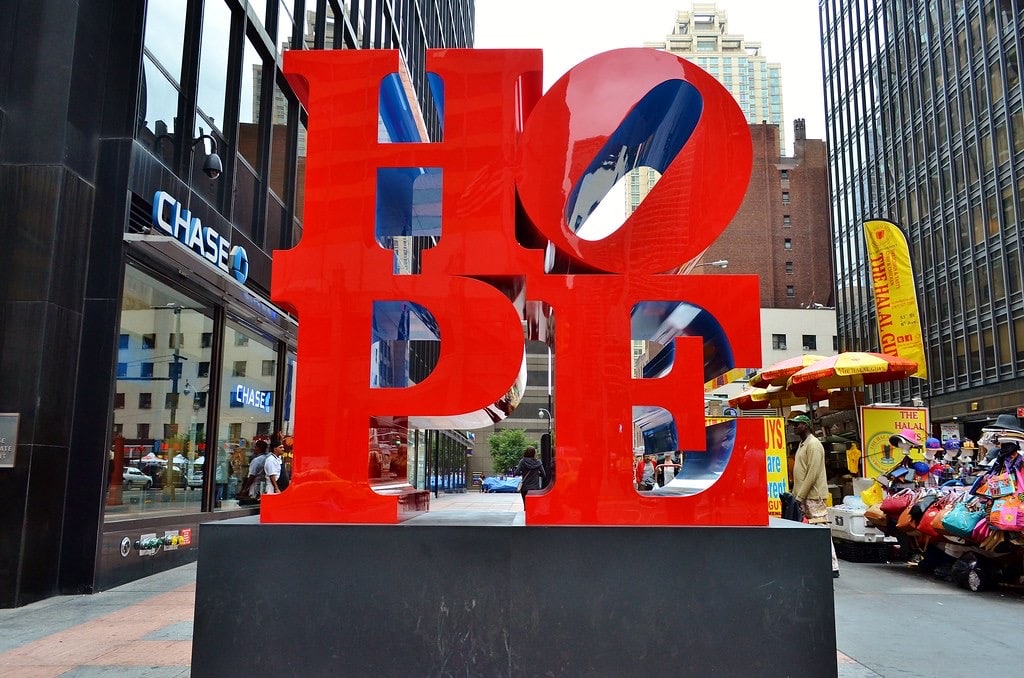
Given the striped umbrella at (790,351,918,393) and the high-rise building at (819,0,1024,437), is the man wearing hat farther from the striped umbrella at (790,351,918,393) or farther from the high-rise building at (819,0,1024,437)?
the high-rise building at (819,0,1024,437)

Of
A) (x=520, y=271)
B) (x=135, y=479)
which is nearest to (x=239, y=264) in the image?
(x=135, y=479)

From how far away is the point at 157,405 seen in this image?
33.7 feet

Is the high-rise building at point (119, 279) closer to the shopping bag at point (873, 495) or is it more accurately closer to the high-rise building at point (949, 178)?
the shopping bag at point (873, 495)

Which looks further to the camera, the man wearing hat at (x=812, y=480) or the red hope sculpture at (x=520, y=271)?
the man wearing hat at (x=812, y=480)

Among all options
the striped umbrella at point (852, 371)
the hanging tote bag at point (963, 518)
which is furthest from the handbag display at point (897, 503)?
the striped umbrella at point (852, 371)

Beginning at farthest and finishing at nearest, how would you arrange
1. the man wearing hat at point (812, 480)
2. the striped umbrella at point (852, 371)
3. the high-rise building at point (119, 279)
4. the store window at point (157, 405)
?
the striped umbrella at point (852, 371) → the man wearing hat at point (812, 480) → the store window at point (157, 405) → the high-rise building at point (119, 279)

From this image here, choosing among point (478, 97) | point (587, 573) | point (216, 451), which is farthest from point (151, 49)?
point (587, 573)

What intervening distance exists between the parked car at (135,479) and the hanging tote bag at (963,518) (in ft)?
30.7

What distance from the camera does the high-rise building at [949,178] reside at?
1267 inches

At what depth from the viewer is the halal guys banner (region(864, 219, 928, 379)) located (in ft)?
55.8

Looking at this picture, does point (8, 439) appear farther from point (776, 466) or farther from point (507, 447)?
point (507, 447)

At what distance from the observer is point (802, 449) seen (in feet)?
36.1

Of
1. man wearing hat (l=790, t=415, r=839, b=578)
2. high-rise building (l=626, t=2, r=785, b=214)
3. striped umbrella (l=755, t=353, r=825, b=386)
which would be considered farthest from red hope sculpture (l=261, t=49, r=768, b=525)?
high-rise building (l=626, t=2, r=785, b=214)

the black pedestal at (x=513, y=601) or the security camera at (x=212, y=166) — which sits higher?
the security camera at (x=212, y=166)
